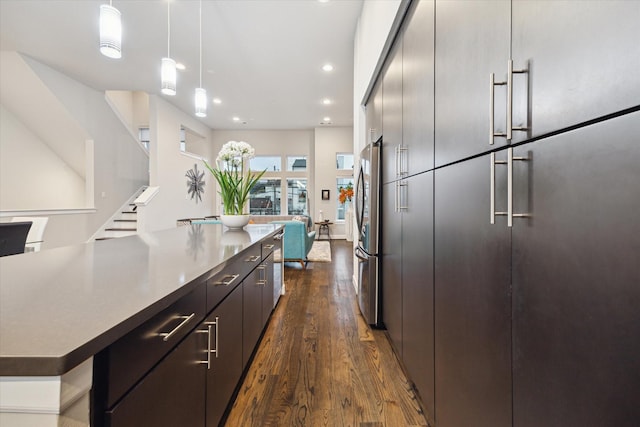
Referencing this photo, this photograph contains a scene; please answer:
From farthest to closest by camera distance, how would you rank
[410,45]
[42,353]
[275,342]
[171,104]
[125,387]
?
[171,104] < [275,342] < [410,45] < [125,387] < [42,353]

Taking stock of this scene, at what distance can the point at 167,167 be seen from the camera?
7.10 metres

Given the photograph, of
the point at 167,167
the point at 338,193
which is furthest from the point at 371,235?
the point at 338,193

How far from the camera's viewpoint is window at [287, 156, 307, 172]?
10.1 m

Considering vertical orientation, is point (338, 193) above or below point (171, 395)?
above

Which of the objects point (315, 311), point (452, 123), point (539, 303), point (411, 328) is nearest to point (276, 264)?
point (315, 311)

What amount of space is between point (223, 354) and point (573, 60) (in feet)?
5.05

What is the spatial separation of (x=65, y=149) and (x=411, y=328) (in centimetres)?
776

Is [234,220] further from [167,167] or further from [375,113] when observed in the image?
[167,167]

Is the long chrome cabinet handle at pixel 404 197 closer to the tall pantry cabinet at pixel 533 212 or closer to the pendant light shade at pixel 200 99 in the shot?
the tall pantry cabinet at pixel 533 212

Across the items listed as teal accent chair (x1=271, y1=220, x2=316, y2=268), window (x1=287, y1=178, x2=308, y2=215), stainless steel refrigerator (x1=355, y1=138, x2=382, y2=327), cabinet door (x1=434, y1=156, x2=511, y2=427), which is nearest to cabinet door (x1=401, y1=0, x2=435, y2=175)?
cabinet door (x1=434, y1=156, x2=511, y2=427)

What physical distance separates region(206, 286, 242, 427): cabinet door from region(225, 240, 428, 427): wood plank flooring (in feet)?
0.78

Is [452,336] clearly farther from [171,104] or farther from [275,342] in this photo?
[171,104]

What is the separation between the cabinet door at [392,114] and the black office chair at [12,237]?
307 centimetres

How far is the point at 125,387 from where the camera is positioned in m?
0.65
